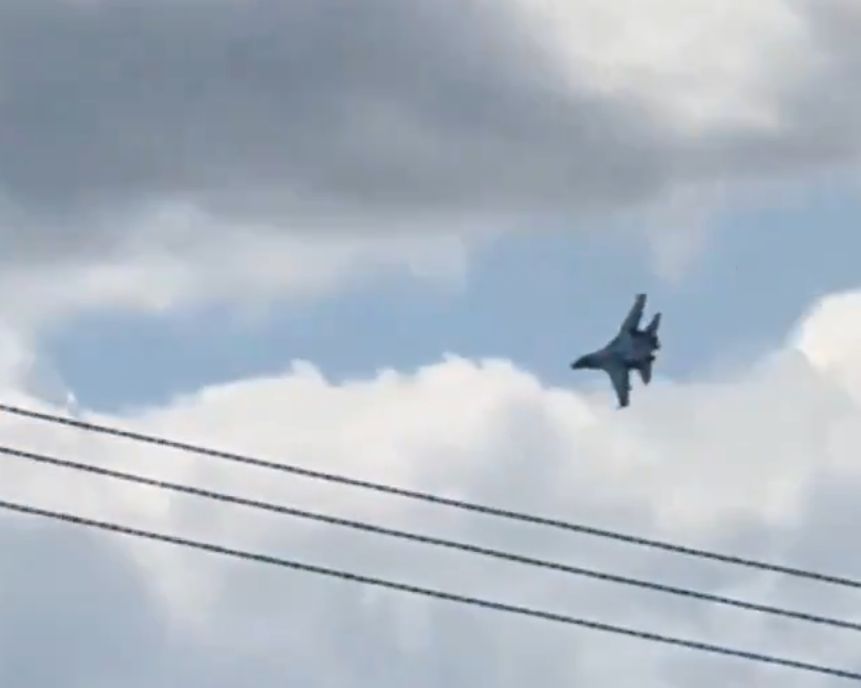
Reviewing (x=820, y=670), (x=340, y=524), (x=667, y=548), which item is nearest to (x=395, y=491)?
(x=340, y=524)

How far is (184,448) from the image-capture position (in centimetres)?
8444

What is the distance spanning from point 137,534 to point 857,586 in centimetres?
2009

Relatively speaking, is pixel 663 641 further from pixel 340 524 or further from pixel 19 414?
pixel 19 414

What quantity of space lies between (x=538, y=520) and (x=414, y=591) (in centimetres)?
399

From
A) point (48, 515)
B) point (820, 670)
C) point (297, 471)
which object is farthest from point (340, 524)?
point (820, 670)

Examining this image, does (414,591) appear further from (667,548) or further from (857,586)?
(857,586)

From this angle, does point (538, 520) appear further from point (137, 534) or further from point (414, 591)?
point (137, 534)

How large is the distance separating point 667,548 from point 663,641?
3.46 meters

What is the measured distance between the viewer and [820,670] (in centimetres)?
8706

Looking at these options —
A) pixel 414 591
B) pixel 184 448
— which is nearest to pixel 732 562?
pixel 414 591

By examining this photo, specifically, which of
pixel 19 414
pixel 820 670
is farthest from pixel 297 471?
pixel 820 670

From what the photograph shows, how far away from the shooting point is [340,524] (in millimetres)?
83562

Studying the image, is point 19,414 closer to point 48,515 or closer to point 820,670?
point 48,515

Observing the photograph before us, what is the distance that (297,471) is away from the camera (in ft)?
276
